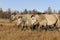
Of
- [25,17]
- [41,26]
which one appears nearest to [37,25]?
[41,26]

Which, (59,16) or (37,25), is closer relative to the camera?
(37,25)

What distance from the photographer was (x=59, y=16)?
23.0m

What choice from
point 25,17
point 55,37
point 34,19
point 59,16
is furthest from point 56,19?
point 55,37

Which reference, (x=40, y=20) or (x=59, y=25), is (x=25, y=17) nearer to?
(x=40, y=20)

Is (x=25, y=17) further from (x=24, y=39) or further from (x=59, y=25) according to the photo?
(x=24, y=39)

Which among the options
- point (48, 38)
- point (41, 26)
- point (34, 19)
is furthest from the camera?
point (34, 19)

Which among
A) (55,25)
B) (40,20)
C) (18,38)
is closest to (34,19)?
(40,20)

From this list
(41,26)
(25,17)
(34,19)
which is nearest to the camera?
(41,26)

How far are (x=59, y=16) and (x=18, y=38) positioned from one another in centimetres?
1130

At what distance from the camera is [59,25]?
21.3m

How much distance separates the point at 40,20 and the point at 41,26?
1.21 metres

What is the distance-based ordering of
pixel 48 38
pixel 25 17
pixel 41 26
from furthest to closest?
pixel 25 17 → pixel 41 26 → pixel 48 38

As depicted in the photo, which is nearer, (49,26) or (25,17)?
(49,26)

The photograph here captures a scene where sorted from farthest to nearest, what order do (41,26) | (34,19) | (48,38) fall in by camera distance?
(34,19)
(41,26)
(48,38)
